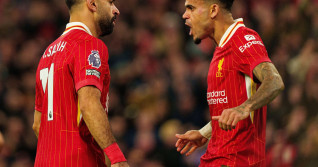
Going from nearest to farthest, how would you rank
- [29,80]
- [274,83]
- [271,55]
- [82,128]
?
[274,83]
[82,128]
[271,55]
[29,80]

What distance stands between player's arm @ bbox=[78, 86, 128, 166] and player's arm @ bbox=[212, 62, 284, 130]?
2.65 ft

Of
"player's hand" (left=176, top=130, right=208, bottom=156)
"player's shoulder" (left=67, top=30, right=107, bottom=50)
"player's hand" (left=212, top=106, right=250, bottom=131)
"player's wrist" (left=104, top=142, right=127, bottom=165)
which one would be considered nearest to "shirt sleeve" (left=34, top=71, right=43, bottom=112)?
"player's shoulder" (left=67, top=30, right=107, bottom=50)

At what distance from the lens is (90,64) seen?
193 inches

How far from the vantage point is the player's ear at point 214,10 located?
5.45 meters

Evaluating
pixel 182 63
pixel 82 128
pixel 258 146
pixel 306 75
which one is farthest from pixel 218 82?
pixel 182 63

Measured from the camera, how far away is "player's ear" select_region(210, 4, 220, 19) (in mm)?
5445

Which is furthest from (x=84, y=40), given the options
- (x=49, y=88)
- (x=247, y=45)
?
(x=247, y=45)

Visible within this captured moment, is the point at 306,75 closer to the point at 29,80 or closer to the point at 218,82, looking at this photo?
the point at 218,82

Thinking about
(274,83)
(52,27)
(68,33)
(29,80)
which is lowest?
(274,83)

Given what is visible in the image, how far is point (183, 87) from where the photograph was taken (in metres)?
11.2

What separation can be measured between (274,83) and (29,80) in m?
7.64

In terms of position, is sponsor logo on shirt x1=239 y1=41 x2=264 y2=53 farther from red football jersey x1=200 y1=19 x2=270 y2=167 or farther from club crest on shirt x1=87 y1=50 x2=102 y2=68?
club crest on shirt x1=87 y1=50 x2=102 y2=68

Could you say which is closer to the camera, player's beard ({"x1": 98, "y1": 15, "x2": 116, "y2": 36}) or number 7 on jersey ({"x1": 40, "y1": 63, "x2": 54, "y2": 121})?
Answer: number 7 on jersey ({"x1": 40, "y1": 63, "x2": 54, "y2": 121})

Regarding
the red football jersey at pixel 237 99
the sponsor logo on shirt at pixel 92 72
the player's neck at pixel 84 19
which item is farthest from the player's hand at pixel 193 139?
the player's neck at pixel 84 19
